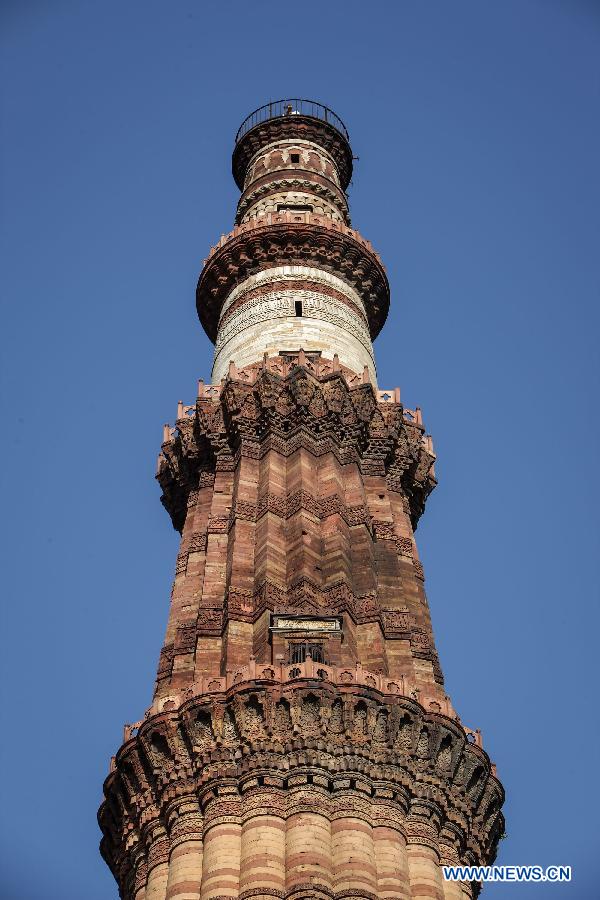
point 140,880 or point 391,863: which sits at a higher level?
point 140,880

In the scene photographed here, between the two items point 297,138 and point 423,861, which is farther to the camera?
point 297,138

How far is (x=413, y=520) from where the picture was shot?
29344 millimetres

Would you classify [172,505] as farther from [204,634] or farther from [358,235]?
[358,235]

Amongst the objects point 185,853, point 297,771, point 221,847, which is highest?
point 297,771

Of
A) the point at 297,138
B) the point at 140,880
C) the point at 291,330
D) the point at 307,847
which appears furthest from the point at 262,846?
the point at 297,138

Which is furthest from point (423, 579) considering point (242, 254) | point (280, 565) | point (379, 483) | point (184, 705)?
point (242, 254)

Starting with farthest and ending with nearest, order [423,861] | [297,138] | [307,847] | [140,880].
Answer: [297,138] → [140,880] → [423,861] → [307,847]

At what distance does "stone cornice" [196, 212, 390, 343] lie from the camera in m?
32.8

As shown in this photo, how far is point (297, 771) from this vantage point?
62.4ft

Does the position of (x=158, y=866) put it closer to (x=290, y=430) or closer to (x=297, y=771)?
(x=297, y=771)

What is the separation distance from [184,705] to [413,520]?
1065 centimetres

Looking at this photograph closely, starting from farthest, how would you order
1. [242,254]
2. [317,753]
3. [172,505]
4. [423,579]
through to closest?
[242,254], [172,505], [423,579], [317,753]

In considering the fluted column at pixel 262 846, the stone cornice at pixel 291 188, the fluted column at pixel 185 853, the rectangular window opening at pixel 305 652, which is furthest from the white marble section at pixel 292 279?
the fluted column at pixel 262 846

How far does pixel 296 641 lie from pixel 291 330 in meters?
10.6
